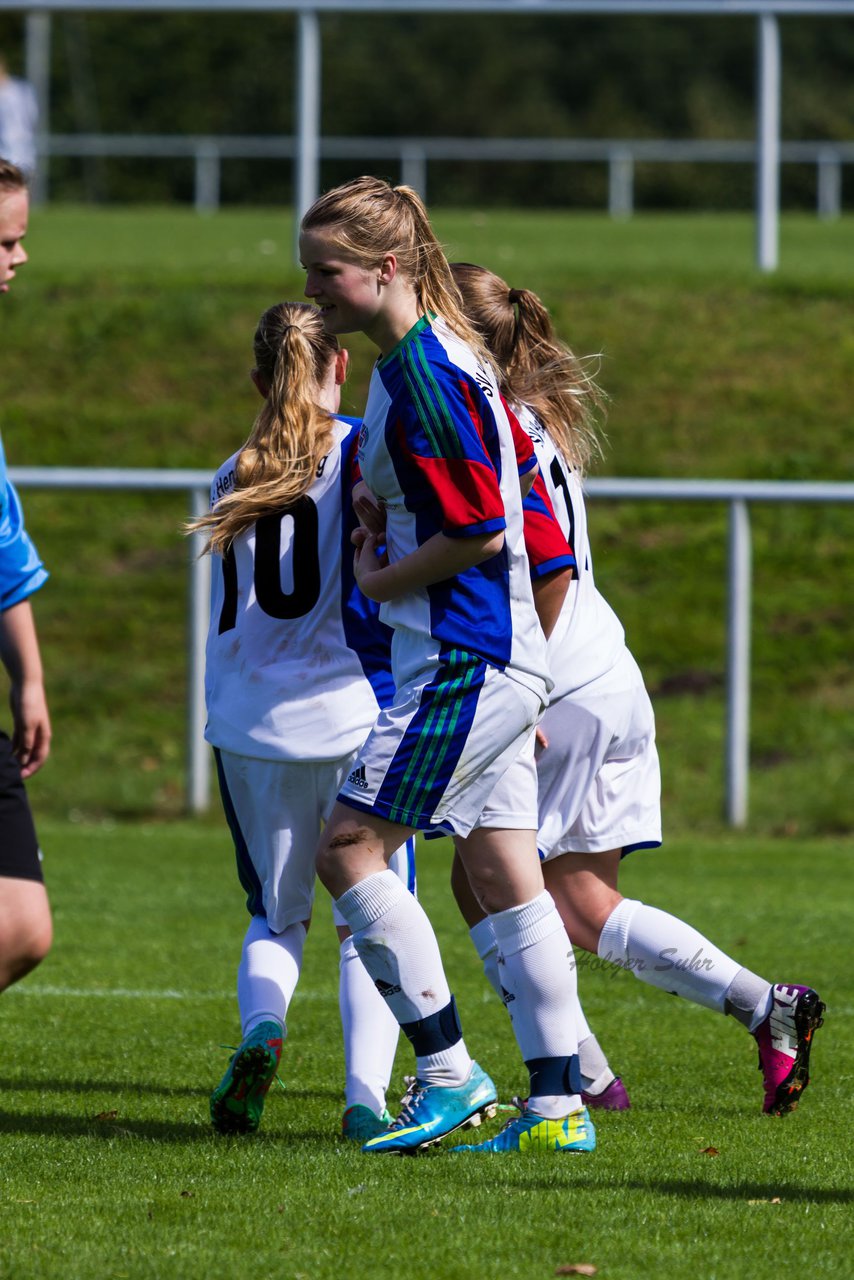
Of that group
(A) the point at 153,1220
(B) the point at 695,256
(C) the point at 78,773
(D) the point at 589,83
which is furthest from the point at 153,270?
(D) the point at 589,83

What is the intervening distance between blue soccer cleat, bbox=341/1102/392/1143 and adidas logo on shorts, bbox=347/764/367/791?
0.81 m

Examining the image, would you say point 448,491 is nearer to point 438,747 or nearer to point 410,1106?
point 438,747

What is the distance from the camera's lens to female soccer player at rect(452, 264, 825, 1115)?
4.36 m

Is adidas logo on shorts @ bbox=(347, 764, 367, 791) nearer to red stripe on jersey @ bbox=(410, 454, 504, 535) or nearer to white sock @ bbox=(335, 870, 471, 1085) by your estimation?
white sock @ bbox=(335, 870, 471, 1085)

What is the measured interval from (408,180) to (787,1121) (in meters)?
19.0

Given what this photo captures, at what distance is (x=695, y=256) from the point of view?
1689 centimetres

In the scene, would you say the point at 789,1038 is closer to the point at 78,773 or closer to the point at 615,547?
the point at 78,773

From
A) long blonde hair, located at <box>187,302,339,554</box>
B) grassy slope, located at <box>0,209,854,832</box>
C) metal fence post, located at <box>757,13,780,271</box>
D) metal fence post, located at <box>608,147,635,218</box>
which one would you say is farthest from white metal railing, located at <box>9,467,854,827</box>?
metal fence post, located at <box>608,147,635,218</box>

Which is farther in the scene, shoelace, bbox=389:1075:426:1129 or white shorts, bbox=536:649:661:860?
white shorts, bbox=536:649:661:860

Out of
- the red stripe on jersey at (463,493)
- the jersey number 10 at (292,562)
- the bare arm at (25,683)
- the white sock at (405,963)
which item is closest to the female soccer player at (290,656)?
the jersey number 10 at (292,562)

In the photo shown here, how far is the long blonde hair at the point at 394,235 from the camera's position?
3.78 metres

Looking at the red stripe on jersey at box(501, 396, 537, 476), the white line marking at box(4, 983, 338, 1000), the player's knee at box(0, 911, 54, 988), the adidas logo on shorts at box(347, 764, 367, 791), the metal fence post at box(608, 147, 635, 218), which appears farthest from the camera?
the metal fence post at box(608, 147, 635, 218)

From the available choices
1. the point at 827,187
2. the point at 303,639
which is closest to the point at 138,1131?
the point at 303,639

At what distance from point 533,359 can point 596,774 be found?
0.99m
